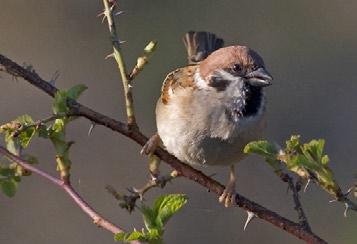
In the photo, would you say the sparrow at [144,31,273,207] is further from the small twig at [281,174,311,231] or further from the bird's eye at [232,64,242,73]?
the small twig at [281,174,311,231]

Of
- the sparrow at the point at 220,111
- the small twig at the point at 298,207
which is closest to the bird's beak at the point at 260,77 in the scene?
the sparrow at the point at 220,111

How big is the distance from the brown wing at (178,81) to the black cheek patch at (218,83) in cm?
14

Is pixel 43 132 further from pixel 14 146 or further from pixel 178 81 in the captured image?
pixel 178 81

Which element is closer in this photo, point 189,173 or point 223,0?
point 189,173

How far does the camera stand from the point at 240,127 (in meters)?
3.51

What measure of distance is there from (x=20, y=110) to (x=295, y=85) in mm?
2981

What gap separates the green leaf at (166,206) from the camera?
2.23 m

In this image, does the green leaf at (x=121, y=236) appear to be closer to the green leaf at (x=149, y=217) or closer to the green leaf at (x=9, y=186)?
the green leaf at (x=149, y=217)

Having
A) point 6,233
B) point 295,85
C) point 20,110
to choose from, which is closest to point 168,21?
point 295,85

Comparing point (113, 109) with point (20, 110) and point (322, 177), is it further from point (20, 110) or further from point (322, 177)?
point (322, 177)

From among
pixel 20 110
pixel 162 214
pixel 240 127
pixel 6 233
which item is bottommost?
pixel 6 233

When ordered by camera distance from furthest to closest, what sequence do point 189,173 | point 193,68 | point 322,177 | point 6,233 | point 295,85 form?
point 295,85
point 6,233
point 193,68
point 189,173
point 322,177

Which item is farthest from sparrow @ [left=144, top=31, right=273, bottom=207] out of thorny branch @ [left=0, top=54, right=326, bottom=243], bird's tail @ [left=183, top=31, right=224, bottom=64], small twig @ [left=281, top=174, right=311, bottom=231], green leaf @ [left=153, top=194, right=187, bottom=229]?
green leaf @ [left=153, top=194, right=187, bottom=229]

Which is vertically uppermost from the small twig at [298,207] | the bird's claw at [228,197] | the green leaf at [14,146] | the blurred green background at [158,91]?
the green leaf at [14,146]
